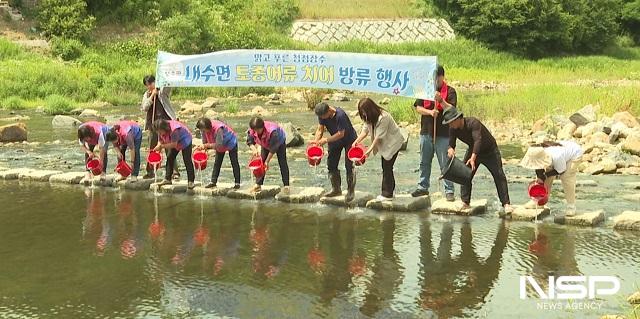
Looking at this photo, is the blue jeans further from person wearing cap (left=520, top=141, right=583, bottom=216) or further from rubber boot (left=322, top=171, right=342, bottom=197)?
person wearing cap (left=520, top=141, right=583, bottom=216)

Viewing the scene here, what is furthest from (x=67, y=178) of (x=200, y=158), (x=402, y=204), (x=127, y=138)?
(x=402, y=204)

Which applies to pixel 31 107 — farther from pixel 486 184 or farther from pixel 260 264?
pixel 260 264

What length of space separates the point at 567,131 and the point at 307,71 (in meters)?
8.22

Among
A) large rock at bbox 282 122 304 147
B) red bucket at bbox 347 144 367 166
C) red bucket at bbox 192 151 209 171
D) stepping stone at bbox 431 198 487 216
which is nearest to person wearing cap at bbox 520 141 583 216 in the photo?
stepping stone at bbox 431 198 487 216

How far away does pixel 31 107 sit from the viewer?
28.6m

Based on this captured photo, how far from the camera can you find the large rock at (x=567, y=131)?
1692 centimetres

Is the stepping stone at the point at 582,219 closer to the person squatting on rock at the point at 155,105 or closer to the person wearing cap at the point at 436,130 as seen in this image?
the person wearing cap at the point at 436,130

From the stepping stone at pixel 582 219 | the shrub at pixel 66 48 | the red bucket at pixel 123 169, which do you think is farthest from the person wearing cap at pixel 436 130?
the shrub at pixel 66 48

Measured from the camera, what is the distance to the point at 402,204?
10.1 m

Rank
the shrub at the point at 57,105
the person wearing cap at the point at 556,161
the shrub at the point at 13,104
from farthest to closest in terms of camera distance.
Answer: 1. the shrub at the point at 13,104
2. the shrub at the point at 57,105
3. the person wearing cap at the point at 556,161

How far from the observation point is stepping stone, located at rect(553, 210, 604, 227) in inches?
352

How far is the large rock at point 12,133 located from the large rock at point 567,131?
1316cm

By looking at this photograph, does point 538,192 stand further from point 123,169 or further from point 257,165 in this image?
point 123,169

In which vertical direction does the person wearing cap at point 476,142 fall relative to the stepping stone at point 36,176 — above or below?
above
